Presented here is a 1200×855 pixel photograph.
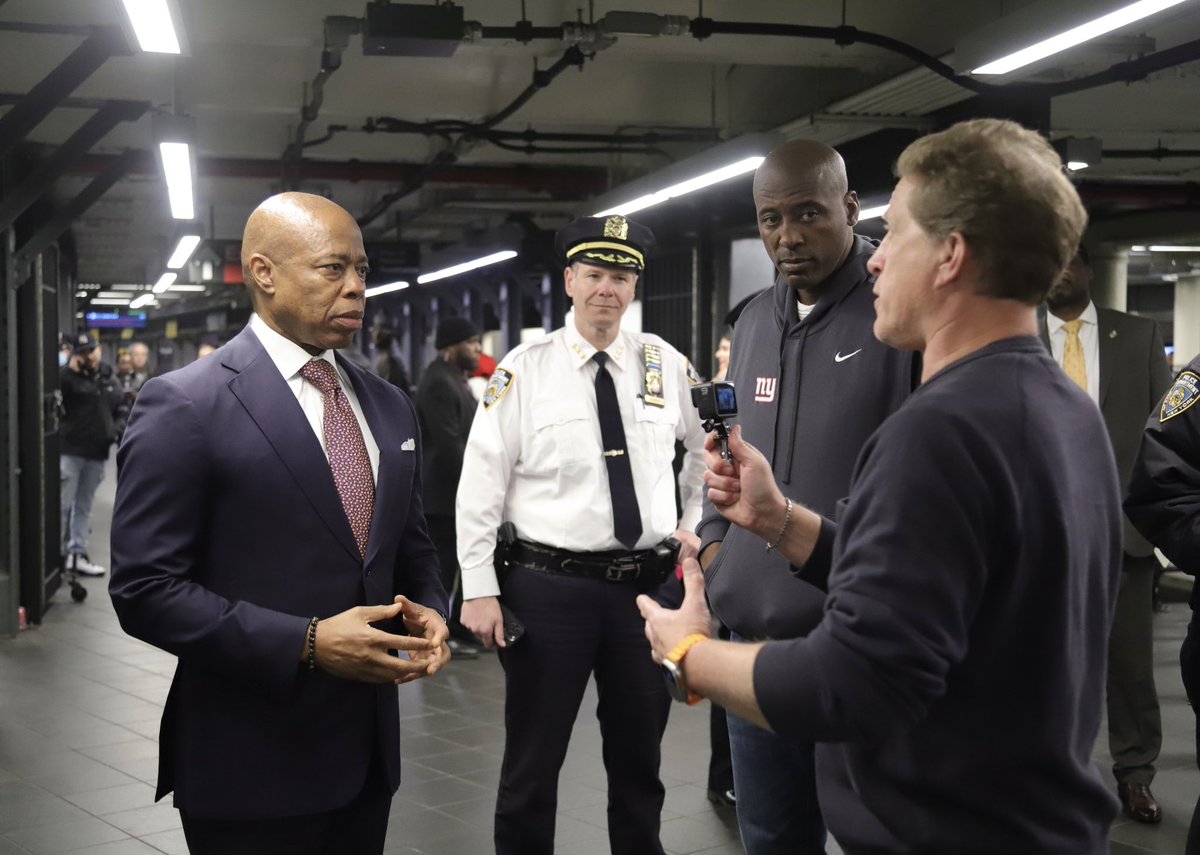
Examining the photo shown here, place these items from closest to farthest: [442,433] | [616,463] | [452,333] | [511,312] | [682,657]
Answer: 1. [682,657]
2. [616,463]
3. [442,433]
4. [452,333]
5. [511,312]

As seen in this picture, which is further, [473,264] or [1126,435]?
[473,264]

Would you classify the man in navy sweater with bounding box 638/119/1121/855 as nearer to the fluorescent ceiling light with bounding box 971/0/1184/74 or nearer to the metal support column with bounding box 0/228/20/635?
the fluorescent ceiling light with bounding box 971/0/1184/74

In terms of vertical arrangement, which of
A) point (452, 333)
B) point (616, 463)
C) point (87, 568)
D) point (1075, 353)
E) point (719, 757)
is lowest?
point (87, 568)

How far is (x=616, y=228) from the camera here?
11.1ft

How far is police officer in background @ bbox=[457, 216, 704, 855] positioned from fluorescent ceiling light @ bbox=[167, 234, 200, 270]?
331 inches

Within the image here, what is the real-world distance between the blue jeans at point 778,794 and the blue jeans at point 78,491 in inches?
312

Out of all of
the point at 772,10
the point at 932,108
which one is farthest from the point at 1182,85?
the point at 772,10

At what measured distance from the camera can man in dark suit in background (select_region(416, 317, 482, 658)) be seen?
6.59 m

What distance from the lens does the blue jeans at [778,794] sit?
7.59ft

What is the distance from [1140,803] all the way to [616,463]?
2.28 m

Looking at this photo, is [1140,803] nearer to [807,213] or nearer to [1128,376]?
[1128,376]

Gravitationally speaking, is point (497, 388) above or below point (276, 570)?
above

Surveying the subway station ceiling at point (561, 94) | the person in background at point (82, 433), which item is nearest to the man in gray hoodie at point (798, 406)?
the subway station ceiling at point (561, 94)

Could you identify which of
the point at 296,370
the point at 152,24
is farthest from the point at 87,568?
the point at 296,370
